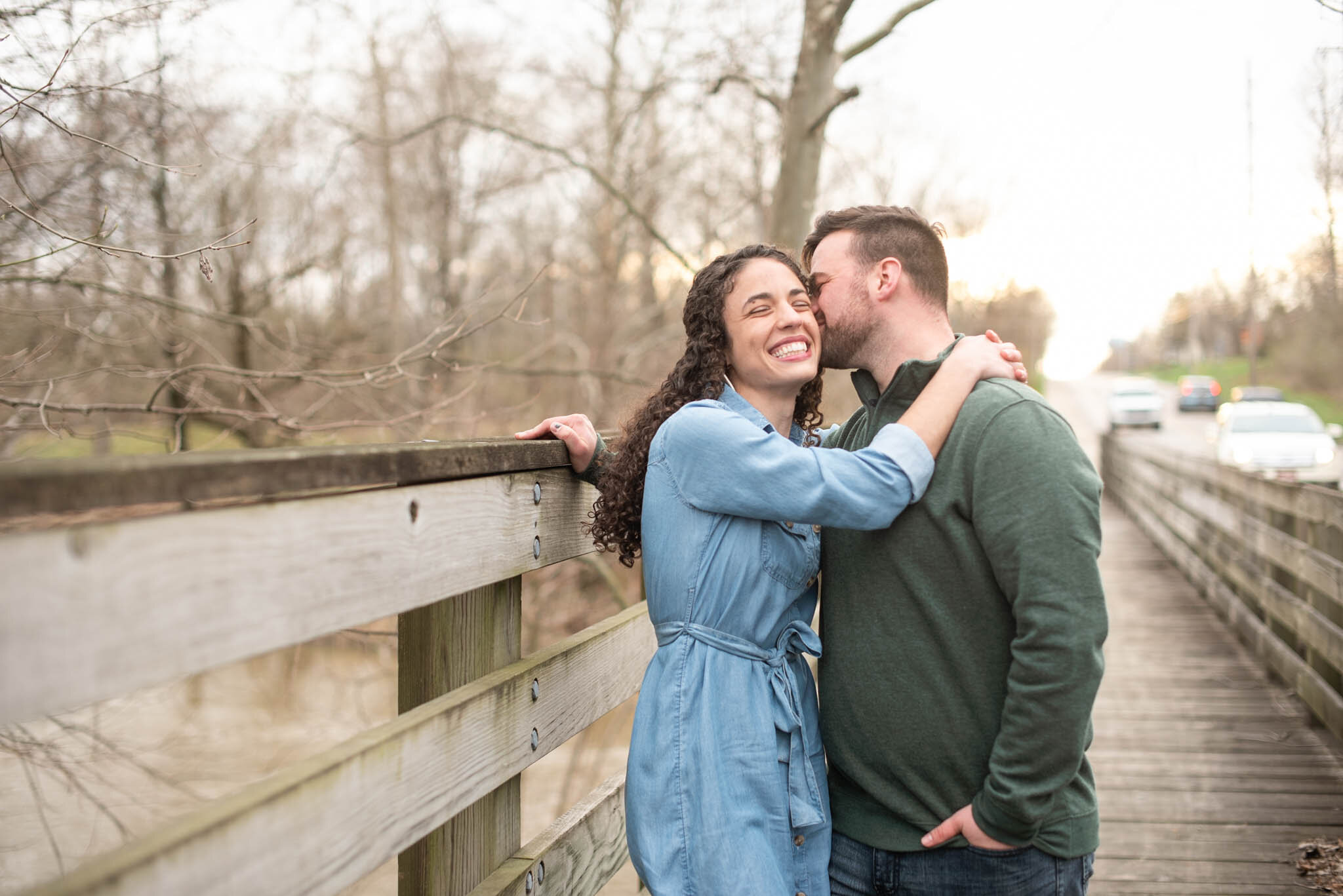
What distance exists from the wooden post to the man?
0.72 metres

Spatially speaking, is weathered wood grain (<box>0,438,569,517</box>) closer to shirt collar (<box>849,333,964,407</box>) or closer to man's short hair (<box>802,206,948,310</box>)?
shirt collar (<box>849,333,964,407</box>)

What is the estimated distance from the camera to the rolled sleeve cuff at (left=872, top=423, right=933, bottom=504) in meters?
2.02

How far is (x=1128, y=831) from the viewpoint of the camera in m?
4.28

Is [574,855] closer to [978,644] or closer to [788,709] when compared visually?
[788,709]

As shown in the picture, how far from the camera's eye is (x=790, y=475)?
2.01 meters

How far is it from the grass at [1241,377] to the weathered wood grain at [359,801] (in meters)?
41.6

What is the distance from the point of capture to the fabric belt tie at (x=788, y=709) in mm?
2064

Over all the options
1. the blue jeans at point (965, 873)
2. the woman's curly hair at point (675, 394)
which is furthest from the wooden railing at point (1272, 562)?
the woman's curly hair at point (675, 394)

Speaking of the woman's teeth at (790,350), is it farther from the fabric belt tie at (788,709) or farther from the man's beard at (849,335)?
the fabric belt tie at (788,709)

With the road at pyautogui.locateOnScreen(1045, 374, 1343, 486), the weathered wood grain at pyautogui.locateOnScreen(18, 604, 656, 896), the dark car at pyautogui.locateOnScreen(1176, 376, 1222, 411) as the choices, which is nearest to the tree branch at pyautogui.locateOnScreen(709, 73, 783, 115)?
the weathered wood grain at pyautogui.locateOnScreen(18, 604, 656, 896)

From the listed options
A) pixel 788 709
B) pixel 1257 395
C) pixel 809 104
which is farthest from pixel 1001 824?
pixel 1257 395

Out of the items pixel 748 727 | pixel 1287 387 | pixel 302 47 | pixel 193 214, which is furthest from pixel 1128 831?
pixel 1287 387

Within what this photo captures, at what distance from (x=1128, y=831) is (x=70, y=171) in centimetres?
521

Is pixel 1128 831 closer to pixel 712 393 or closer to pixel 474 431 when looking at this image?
pixel 712 393
